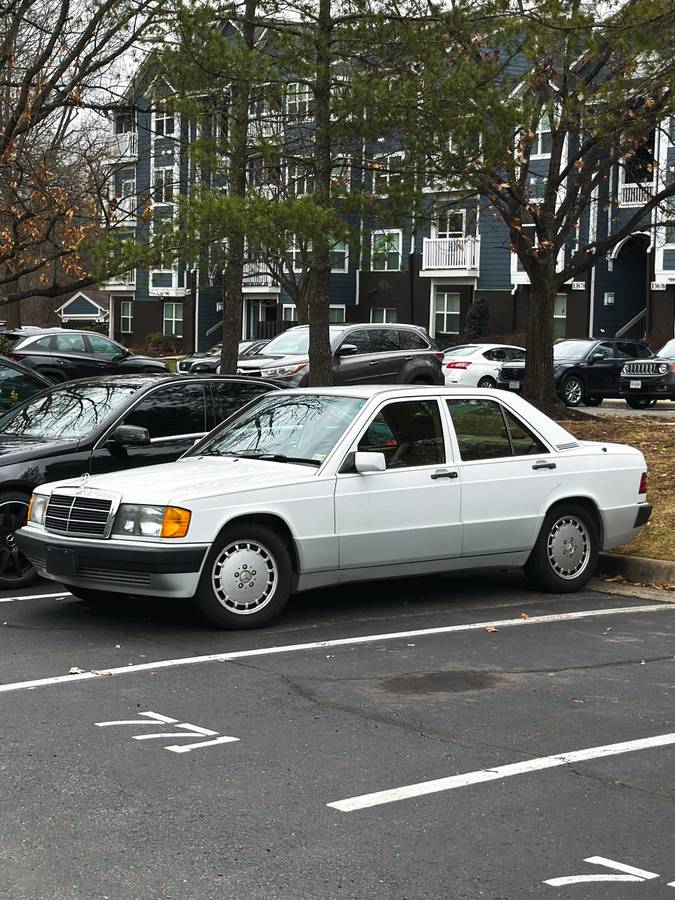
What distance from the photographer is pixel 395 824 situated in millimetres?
5074

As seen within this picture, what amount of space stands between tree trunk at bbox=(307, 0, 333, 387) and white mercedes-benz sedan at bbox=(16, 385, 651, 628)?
554 centimetres

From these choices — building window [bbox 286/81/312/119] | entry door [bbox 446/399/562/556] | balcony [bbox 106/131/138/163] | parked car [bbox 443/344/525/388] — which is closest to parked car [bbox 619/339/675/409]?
parked car [bbox 443/344/525/388]

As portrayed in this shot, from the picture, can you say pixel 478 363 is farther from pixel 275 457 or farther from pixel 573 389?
pixel 275 457

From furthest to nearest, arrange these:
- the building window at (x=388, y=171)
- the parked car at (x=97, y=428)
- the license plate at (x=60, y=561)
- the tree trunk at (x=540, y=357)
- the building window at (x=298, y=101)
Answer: the tree trunk at (x=540, y=357)
the building window at (x=298, y=101)
the building window at (x=388, y=171)
the parked car at (x=97, y=428)
the license plate at (x=60, y=561)

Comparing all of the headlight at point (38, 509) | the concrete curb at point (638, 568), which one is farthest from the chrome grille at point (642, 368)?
the headlight at point (38, 509)

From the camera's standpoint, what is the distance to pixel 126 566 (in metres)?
8.46

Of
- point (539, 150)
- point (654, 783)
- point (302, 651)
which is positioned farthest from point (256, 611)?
point (539, 150)

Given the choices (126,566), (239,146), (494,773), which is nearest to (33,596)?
(126,566)

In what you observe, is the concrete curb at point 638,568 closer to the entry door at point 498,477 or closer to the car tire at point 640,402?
the entry door at point 498,477

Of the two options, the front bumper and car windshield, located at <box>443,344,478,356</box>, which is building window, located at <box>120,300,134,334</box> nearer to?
car windshield, located at <box>443,344,478,356</box>

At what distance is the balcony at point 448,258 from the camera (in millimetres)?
49531

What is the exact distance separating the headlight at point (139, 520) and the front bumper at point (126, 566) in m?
0.10

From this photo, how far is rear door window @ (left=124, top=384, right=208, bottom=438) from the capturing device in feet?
37.0

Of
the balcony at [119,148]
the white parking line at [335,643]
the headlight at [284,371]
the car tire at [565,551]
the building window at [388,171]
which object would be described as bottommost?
the white parking line at [335,643]
